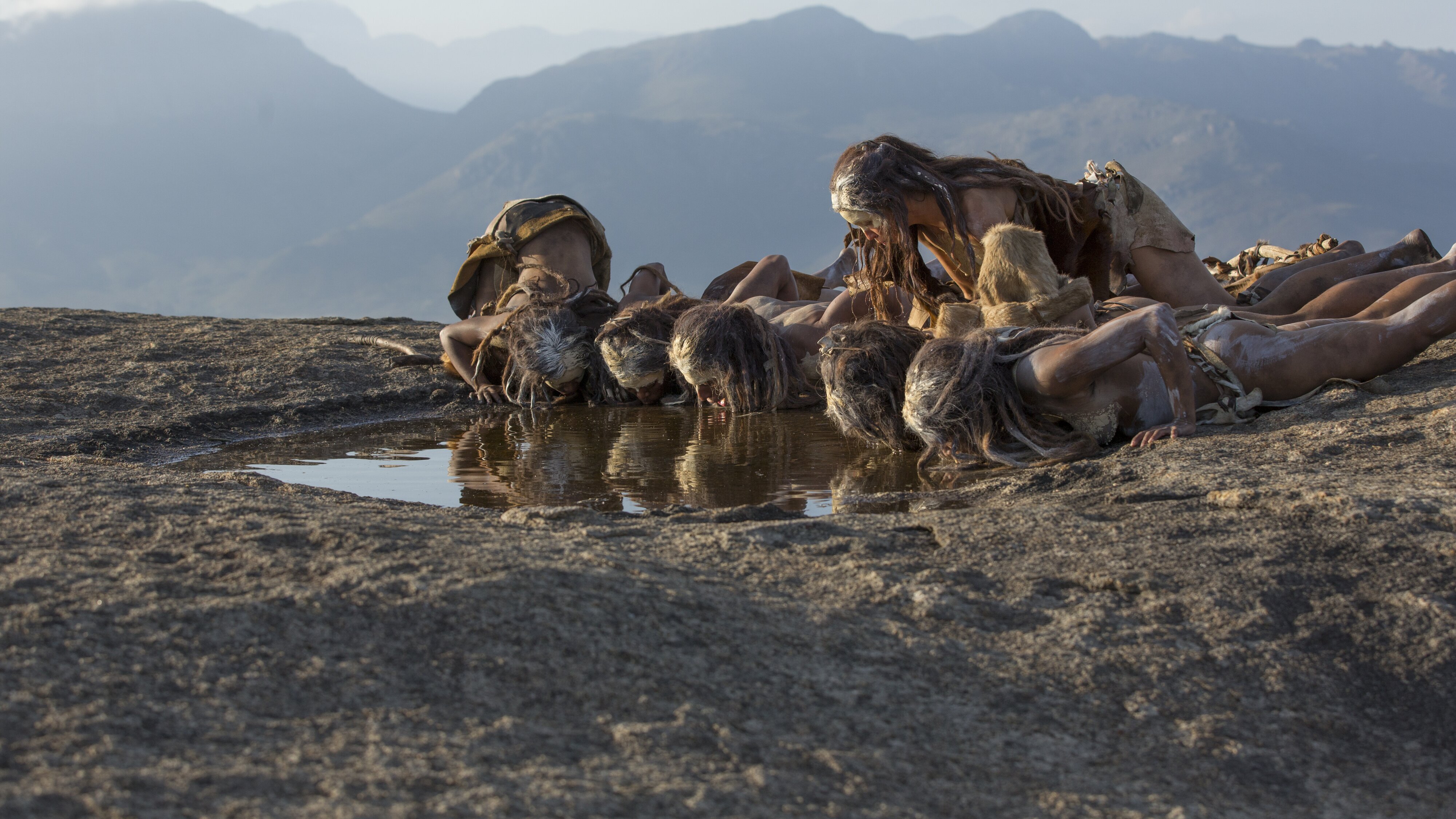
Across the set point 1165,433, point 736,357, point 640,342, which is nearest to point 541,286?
point 640,342

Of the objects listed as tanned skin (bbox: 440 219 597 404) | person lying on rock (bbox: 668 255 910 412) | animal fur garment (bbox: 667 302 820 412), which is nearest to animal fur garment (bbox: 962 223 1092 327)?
person lying on rock (bbox: 668 255 910 412)

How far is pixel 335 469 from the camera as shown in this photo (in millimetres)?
3877

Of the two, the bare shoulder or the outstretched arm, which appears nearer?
the outstretched arm

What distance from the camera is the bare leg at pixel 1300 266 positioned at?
540cm

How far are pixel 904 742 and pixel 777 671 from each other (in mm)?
264

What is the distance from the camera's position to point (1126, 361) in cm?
351

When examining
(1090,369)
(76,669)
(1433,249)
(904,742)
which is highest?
(1433,249)

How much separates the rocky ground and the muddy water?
45 centimetres

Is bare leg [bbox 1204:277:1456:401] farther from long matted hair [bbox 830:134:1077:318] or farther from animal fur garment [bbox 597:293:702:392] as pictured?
animal fur garment [bbox 597:293:702:392]

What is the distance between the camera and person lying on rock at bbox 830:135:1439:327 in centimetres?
442

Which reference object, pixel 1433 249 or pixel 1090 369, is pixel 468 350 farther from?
pixel 1433 249

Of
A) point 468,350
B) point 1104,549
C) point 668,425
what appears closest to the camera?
point 1104,549

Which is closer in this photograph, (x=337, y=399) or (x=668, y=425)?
(x=668, y=425)

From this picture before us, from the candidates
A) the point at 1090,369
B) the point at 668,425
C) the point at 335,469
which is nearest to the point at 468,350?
the point at 668,425
